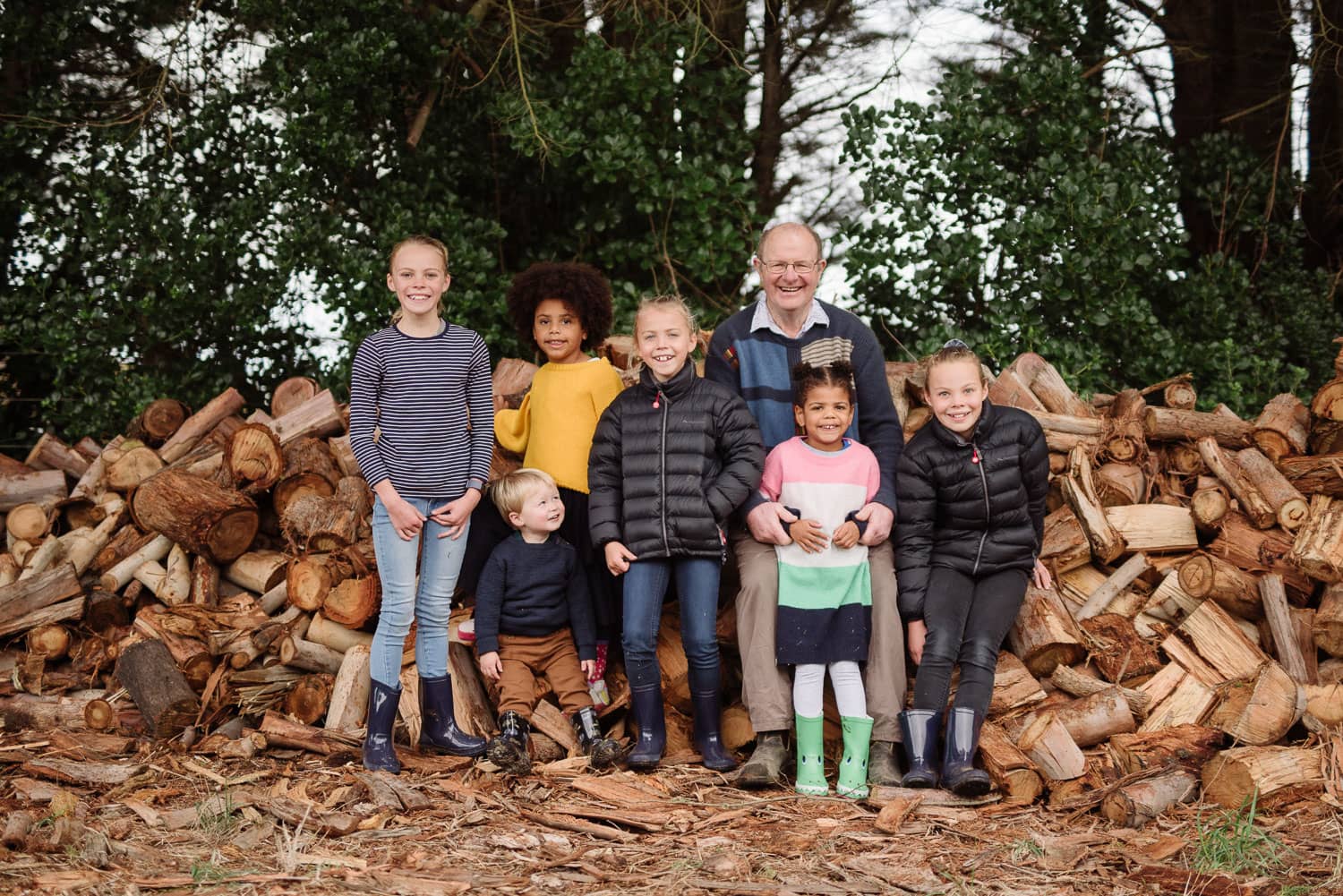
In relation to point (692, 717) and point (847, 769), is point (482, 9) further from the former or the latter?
point (847, 769)

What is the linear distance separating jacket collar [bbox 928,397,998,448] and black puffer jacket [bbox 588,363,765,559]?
66 cm

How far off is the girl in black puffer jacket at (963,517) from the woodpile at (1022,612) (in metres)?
0.27

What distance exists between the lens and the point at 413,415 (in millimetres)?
4434

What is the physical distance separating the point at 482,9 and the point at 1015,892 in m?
6.29

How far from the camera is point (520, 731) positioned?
4.53 meters

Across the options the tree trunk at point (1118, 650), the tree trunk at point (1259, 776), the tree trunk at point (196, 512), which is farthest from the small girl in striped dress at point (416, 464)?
the tree trunk at point (1259, 776)

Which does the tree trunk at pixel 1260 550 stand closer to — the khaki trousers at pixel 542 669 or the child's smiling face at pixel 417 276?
the khaki trousers at pixel 542 669

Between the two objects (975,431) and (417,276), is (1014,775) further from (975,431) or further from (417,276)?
(417,276)

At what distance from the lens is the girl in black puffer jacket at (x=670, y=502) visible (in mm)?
4418

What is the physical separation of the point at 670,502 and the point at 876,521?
2.44 feet

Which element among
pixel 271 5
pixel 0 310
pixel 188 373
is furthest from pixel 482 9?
pixel 0 310

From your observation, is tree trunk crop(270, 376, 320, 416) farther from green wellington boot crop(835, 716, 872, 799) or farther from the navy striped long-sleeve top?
green wellington boot crop(835, 716, 872, 799)

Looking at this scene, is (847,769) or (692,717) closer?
(847,769)

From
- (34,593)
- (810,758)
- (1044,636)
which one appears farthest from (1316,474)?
(34,593)
